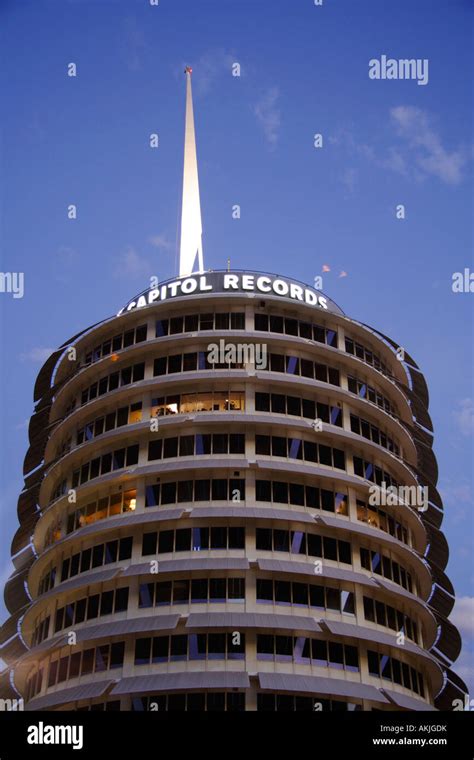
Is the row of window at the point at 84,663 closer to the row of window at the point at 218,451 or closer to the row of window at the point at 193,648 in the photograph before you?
the row of window at the point at 193,648

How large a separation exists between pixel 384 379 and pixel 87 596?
24706 millimetres

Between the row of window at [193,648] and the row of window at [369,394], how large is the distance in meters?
19.6

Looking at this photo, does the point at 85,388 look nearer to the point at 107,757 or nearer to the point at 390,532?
the point at 390,532

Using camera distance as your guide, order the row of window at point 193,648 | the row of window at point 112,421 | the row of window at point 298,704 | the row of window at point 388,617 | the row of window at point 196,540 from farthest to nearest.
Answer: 1. the row of window at point 112,421
2. the row of window at point 388,617
3. the row of window at point 196,540
4. the row of window at point 193,648
5. the row of window at point 298,704

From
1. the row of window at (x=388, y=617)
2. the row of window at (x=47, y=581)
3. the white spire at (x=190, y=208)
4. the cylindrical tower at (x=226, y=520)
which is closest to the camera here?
the cylindrical tower at (x=226, y=520)

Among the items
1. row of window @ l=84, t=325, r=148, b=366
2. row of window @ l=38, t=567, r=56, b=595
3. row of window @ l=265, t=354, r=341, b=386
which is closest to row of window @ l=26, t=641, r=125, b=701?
row of window @ l=38, t=567, r=56, b=595

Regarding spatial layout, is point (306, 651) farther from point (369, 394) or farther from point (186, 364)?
point (369, 394)

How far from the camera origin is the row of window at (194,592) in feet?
167

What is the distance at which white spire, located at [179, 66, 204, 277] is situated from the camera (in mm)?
84625

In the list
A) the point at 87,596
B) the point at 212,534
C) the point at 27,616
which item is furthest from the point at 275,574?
the point at 27,616

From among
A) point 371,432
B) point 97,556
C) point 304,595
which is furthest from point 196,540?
point 371,432

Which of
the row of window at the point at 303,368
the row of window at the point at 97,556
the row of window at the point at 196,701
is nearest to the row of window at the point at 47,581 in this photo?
the row of window at the point at 97,556

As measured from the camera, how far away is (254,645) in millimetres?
49281

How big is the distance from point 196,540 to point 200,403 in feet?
30.6
